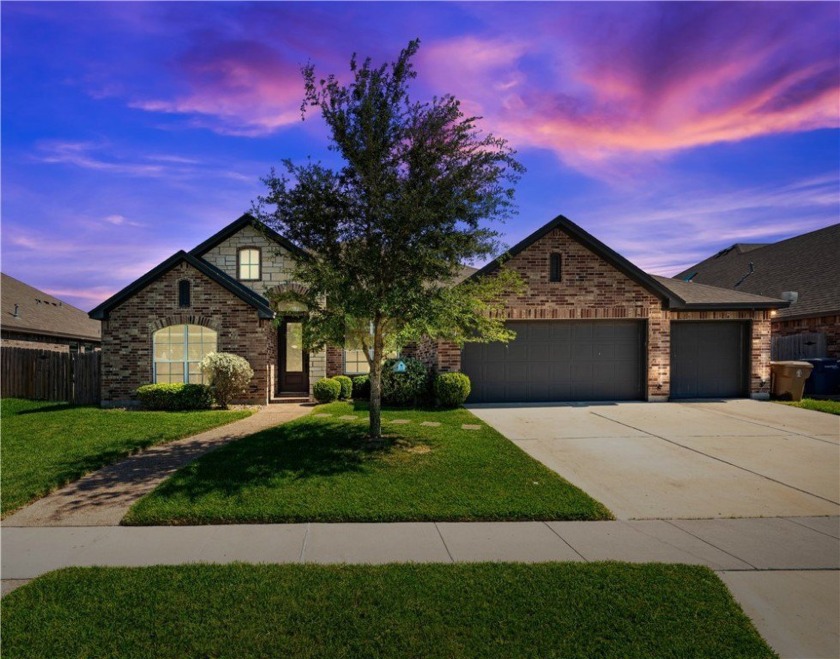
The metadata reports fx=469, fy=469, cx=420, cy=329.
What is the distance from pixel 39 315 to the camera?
21.0 meters

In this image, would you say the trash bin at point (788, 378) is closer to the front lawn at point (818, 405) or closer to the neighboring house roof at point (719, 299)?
the front lawn at point (818, 405)

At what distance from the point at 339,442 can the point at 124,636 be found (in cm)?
578

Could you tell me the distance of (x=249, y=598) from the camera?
362cm

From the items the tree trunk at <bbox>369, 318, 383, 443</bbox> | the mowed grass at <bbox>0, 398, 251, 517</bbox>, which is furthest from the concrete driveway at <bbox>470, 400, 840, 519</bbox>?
the mowed grass at <bbox>0, 398, 251, 517</bbox>

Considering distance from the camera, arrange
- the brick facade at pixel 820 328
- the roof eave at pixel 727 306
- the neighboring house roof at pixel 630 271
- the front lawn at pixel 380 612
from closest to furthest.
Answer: the front lawn at pixel 380 612, the neighboring house roof at pixel 630 271, the roof eave at pixel 727 306, the brick facade at pixel 820 328

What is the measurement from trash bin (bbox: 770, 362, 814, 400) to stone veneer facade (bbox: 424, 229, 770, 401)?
381cm

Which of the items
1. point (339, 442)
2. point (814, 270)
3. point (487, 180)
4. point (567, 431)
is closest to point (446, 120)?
point (487, 180)

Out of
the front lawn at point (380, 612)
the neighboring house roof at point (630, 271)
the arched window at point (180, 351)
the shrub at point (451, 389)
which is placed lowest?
the front lawn at point (380, 612)

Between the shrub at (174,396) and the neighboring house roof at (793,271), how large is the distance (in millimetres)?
22133

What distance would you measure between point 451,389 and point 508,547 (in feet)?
29.1

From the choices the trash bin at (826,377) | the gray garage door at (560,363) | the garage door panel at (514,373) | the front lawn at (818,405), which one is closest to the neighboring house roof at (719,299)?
the gray garage door at (560,363)

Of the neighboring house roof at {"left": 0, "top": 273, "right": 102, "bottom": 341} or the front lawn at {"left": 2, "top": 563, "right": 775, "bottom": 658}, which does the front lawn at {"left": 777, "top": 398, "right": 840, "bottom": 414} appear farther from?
the neighboring house roof at {"left": 0, "top": 273, "right": 102, "bottom": 341}

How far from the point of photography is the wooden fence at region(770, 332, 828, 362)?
59.3 feet

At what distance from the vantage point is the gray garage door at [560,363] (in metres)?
14.8
